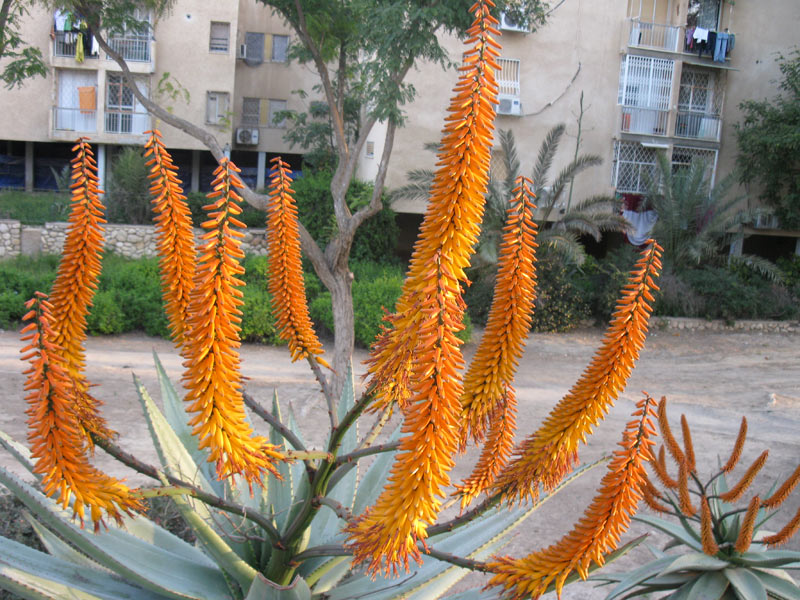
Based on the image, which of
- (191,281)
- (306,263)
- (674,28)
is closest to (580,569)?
(191,281)

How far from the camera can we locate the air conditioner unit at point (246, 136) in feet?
93.8

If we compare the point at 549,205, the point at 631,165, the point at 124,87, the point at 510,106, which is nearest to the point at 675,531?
the point at 549,205

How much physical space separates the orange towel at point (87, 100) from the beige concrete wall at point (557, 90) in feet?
43.5

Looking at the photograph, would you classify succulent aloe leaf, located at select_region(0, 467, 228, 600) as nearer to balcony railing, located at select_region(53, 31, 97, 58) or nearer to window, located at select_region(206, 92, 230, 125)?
window, located at select_region(206, 92, 230, 125)

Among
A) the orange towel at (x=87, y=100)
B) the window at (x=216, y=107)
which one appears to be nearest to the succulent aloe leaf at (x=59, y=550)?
the window at (x=216, y=107)

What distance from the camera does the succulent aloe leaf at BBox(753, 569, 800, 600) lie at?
3211mm

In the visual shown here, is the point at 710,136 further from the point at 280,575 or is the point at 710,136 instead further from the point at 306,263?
the point at 280,575

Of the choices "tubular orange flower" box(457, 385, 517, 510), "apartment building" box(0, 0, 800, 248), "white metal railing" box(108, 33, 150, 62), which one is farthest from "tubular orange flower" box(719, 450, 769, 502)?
"white metal railing" box(108, 33, 150, 62)

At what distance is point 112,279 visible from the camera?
1563cm

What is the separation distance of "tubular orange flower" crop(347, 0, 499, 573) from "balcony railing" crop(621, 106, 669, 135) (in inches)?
848

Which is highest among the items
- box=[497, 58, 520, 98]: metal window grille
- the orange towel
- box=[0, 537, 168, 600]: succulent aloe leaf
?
box=[497, 58, 520, 98]: metal window grille

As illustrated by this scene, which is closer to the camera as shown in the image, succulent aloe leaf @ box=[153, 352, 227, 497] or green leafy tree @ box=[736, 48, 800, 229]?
succulent aloe leaf @ box=[153, 352, 227, 497]

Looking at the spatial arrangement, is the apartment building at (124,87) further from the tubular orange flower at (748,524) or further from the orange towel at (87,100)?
the tubular orange flower at (748,524)

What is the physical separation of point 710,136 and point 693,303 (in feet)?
23.0
